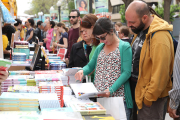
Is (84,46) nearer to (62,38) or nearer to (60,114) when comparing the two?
(60,114)

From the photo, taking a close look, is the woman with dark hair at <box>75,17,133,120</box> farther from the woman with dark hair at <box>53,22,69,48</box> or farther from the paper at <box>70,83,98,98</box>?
the woman with dark hair at <box>53,22,69,48</box>

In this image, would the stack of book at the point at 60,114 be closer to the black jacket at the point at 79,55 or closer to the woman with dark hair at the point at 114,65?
the woman with dark hair at the point at 114,65

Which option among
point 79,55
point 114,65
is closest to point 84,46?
point 79,55

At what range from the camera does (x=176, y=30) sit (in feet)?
92.3

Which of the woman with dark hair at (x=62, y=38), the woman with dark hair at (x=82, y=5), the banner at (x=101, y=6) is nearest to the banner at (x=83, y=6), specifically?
the woman with dark hair at (x=82, y=5)

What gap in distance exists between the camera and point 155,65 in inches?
89.4

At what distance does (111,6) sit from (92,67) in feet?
154

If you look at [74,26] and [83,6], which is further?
[83,6]

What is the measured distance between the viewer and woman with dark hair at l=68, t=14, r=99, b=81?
3.21 m

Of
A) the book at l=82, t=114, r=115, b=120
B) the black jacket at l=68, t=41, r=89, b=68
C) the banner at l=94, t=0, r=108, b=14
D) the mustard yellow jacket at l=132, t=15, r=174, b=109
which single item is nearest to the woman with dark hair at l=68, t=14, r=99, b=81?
the black jacket at l=68, t=41, r=89, b=68

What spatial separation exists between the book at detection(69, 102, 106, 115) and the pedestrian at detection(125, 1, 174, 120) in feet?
1.99

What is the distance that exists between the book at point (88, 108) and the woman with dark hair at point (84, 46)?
124 centimetres

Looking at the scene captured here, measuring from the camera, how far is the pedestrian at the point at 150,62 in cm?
225

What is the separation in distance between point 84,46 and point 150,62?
1431 millimetres
